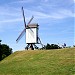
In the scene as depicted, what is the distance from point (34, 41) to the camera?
211 ft

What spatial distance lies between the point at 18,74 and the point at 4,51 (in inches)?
2775

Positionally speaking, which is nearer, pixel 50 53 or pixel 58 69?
pixel 58 69

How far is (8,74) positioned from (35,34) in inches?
1204

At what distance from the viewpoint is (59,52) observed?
47375mm

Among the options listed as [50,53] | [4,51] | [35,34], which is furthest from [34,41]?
[4,51]

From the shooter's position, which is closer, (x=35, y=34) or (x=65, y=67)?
(x=65, y=67)

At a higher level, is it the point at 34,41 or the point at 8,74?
the point at 34,41

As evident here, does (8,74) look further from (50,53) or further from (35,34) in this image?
(35,34)

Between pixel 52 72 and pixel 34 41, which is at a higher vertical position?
pixel 34 41

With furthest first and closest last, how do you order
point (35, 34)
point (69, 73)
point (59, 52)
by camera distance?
point (35, 34) < point (59, 52) < point (69, 73)

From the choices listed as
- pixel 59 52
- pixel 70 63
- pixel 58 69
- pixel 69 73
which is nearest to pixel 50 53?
pixel 59 52

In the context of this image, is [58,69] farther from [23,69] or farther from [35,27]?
[35,27]

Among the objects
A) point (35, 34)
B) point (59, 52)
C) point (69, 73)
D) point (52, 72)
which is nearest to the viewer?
point (69, 73)

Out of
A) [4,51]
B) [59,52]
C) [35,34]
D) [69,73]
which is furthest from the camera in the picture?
[4,51]
